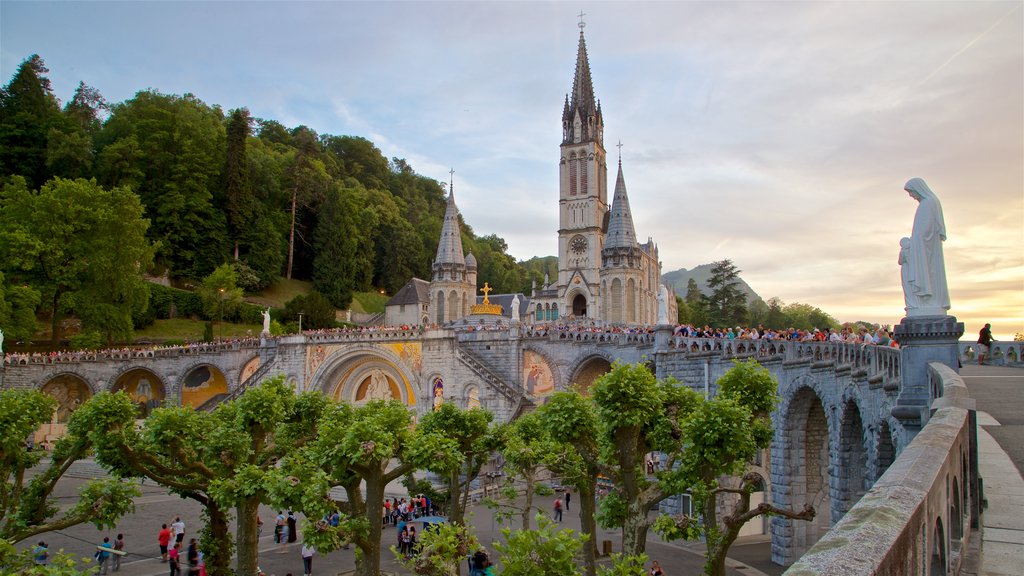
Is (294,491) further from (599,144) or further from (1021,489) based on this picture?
(599,144)

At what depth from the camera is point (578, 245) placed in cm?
6744

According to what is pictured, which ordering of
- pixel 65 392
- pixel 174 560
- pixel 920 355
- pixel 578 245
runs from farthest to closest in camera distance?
pixel 578 245 < pixel 65 392 < pixel 174 560 < pixel 920 355

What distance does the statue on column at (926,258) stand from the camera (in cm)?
843

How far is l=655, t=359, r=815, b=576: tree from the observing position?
12836mm

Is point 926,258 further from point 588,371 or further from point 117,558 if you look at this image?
point 588,371

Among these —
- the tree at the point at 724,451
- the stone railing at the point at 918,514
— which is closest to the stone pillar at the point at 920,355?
the stone railing at the point at 918,514

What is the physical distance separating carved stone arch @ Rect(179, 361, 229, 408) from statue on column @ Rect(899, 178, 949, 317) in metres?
42.8

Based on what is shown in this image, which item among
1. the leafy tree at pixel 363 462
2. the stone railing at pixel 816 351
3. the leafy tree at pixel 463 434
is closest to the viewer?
the stone railing at pixel 816 351

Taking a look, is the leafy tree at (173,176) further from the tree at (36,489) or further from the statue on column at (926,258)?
the statue on column at (926,258)

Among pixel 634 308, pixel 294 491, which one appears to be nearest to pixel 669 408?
pixel 294 491

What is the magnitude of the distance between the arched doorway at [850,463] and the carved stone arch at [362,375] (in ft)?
84.0

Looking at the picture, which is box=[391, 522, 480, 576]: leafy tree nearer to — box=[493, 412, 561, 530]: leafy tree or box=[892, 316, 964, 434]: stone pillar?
box=[493, 412, 561, 530]: leafy tree

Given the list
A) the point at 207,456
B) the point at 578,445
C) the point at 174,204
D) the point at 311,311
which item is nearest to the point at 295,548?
the point at 207,456

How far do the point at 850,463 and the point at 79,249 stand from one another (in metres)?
43.2
